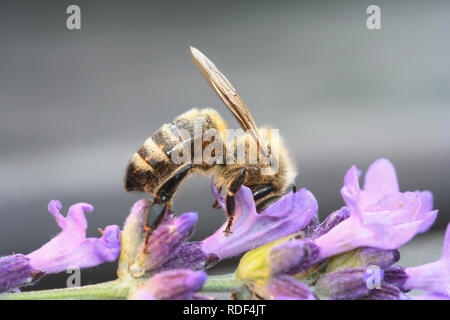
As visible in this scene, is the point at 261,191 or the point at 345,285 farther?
Answer: the point at 261,191

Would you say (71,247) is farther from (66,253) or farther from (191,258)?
(191,258)

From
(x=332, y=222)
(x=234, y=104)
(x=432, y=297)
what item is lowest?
(x=432, y=297)

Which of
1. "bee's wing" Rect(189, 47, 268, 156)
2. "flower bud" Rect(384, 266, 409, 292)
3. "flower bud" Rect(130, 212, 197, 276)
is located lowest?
"flower bud" Rect(384, 266, 409, 292)

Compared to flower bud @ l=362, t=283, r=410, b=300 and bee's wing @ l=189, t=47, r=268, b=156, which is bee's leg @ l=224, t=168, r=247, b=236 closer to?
bee's wing @ l=189, t=47, r=268, b=156

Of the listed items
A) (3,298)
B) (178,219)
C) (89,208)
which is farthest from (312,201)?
(3,298)

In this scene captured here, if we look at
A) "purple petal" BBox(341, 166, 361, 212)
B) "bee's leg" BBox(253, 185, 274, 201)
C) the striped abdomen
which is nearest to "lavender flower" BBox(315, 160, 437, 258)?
"purple petal" BBox(341, 166, 361, 212)

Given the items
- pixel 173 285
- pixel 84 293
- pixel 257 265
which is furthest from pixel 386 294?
pixel 84 293
